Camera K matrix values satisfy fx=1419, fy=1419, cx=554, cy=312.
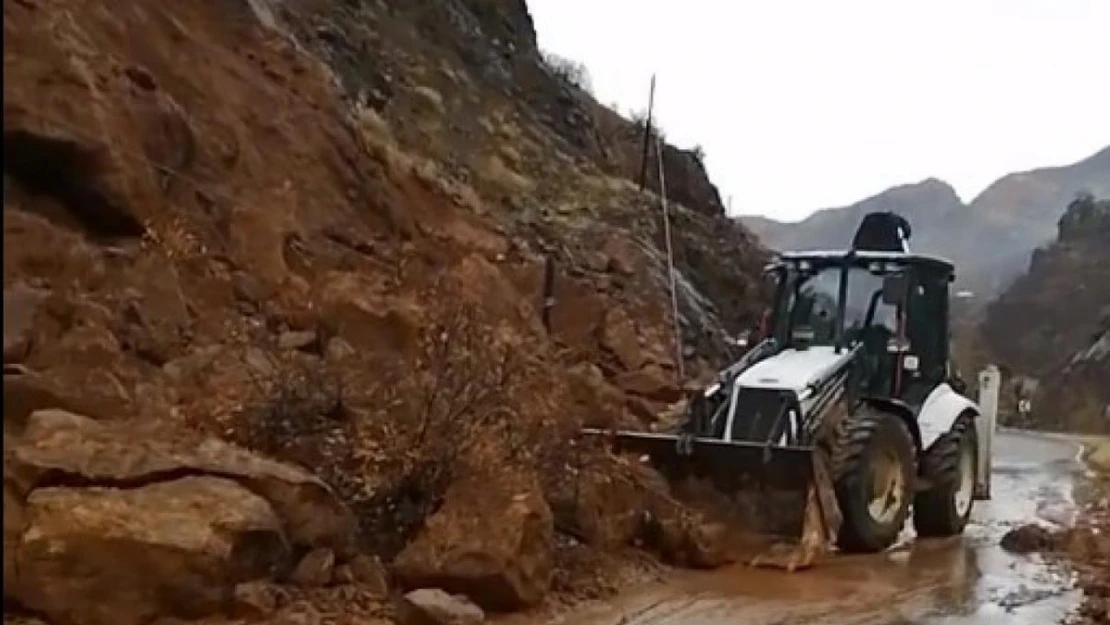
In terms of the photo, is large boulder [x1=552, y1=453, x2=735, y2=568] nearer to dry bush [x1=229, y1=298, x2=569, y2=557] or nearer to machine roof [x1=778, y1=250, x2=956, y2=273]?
dry bush [x1=229, y1=298, x2=569, y2=557]

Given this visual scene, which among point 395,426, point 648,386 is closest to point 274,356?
point 395,426

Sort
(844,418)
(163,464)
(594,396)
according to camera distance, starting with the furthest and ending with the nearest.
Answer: (594,396)
(844,418)
(163,464)

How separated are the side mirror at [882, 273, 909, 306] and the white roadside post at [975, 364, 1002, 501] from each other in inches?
99.6

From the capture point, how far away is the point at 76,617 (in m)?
6.92

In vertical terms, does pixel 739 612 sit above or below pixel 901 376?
below

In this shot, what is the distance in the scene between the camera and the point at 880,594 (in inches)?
422

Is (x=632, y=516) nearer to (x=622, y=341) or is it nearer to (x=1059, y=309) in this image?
(x=622, y=341)

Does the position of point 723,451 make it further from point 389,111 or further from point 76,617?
point 389,111

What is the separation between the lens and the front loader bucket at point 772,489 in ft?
38.5

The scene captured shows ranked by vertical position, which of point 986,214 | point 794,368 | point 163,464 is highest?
point 986,214

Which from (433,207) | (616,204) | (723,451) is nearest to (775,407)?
(723,451)

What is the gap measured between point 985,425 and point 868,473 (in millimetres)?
4125

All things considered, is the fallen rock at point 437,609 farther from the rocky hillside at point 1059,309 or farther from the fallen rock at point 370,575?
the rocky hillside at point 1059,309

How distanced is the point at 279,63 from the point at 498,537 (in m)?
8.80
